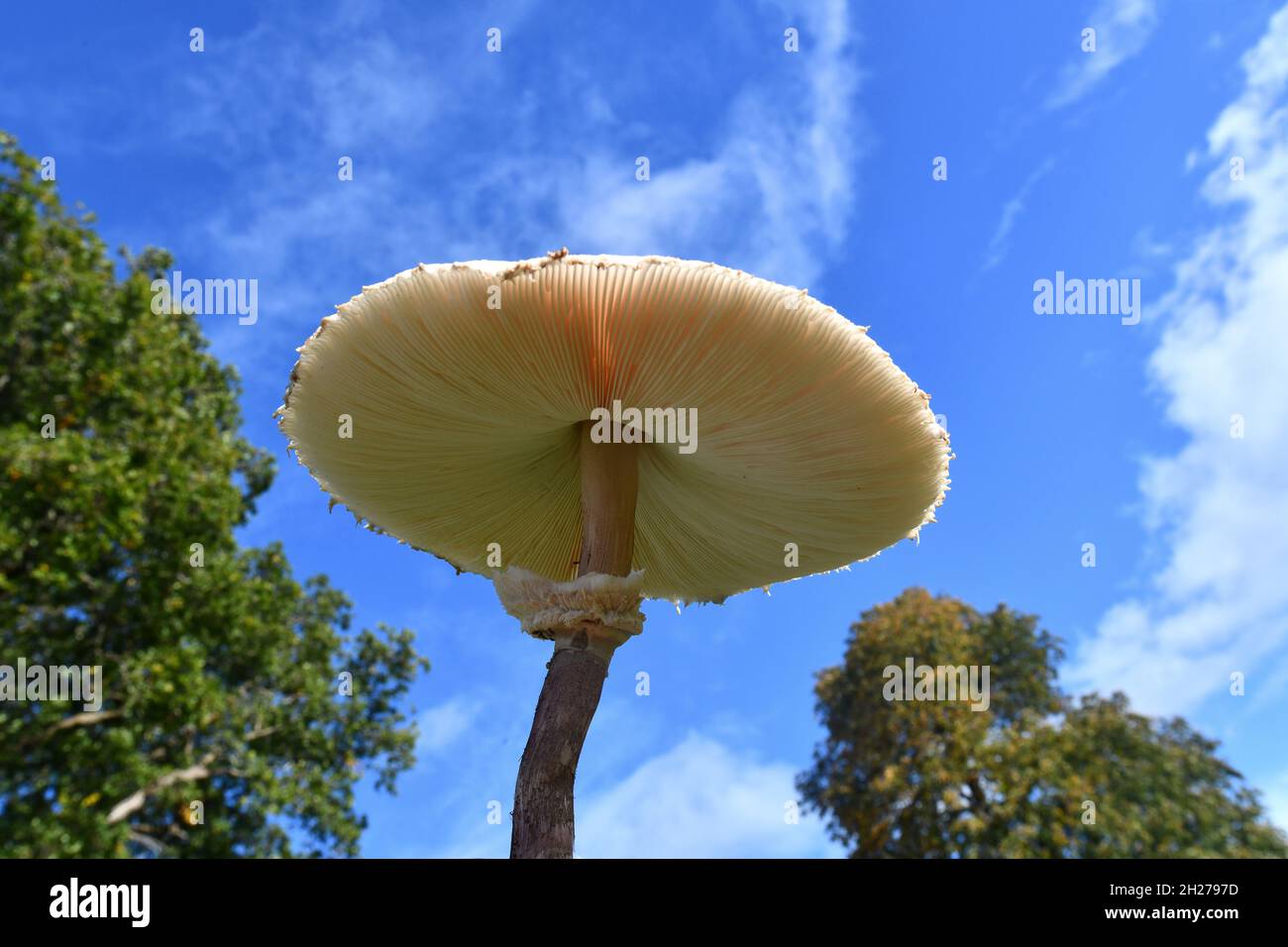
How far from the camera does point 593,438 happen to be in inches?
100

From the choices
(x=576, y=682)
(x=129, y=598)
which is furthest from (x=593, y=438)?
(x=129, y=598)

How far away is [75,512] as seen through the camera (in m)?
11.2

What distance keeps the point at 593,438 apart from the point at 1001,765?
17.7m

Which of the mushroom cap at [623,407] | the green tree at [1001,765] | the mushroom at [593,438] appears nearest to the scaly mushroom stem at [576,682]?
the mushroom at [593,438]

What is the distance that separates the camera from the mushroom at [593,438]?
6.46 ft

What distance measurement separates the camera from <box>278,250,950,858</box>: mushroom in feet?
6.46

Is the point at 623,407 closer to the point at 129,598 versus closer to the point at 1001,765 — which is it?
the point at 129,598

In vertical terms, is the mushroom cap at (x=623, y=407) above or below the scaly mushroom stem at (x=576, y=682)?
above

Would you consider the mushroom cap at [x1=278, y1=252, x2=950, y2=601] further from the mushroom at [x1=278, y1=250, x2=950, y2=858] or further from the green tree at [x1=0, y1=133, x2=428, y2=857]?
the green tree at [x1=0, y1=133, x2=428, y2=857]

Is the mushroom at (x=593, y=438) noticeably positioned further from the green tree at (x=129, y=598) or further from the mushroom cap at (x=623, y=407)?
the green tree at (x=129, y=598)
